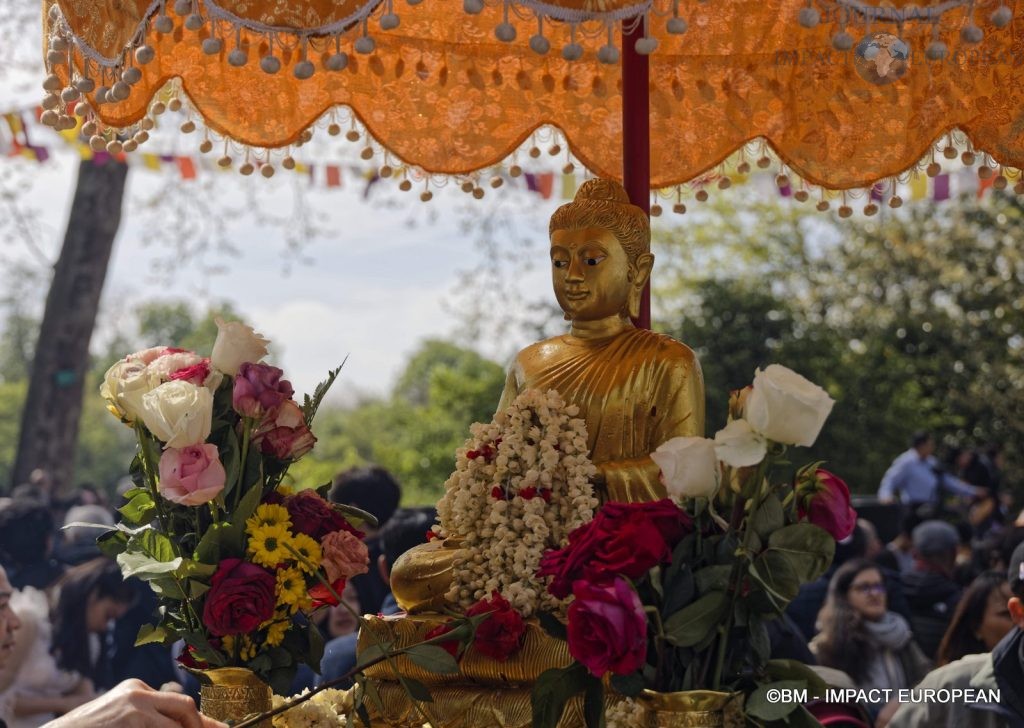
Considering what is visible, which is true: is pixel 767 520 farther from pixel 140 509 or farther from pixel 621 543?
pixel 140 509

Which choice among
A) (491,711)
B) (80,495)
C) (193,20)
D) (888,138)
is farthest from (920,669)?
(80,495)

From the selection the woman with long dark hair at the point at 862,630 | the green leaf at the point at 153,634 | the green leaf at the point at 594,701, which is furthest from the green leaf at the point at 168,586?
the woman with long dark hair at the point at 862,630

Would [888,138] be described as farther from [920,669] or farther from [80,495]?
[80,495]

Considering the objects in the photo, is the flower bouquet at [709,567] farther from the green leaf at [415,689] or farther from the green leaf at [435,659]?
the green leaf at [415,689]

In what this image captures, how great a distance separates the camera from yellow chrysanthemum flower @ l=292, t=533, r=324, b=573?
2.83m

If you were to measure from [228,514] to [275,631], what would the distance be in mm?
264

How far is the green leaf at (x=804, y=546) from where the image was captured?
2.23 metres

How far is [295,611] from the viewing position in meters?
2.86

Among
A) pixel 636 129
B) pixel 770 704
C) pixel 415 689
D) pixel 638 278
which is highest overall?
pixel 636 129

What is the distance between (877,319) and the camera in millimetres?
19734

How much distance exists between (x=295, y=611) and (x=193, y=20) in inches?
47.7

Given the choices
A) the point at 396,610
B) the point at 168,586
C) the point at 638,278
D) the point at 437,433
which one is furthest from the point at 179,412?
A: the point at 437,433

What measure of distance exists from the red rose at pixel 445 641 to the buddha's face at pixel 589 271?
951 mm

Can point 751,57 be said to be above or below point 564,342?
above
